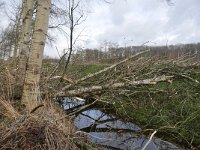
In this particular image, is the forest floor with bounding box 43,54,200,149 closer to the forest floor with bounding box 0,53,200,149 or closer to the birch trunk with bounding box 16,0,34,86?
the forest floor with bounding box 0,53,200,149

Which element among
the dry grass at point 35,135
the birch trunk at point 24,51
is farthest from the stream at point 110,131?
the birch trunk at point 24,51

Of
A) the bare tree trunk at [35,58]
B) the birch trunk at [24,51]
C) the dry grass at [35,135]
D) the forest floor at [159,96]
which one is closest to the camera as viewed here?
the dry grass at [35,135]

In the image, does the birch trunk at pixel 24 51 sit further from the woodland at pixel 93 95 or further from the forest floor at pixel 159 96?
the forest floor at pixel 159 96

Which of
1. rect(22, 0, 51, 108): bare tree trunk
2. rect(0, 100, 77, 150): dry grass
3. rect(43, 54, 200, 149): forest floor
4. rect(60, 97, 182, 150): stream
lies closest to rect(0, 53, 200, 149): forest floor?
rect(43, 54, 200, 149): forest floor

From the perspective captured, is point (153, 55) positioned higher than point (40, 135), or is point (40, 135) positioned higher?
point (153, 55)

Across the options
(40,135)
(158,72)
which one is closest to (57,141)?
(40,135)

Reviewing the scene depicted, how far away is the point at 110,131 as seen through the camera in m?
6.88

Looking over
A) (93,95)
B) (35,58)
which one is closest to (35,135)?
(35,58)

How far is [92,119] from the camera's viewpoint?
797 centimetres

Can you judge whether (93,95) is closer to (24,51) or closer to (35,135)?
(24,51)

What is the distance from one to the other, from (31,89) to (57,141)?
6.05 ft

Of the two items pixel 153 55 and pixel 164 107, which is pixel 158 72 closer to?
pixel 153 55

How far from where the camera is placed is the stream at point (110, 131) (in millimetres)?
5961

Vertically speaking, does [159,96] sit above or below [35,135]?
above
